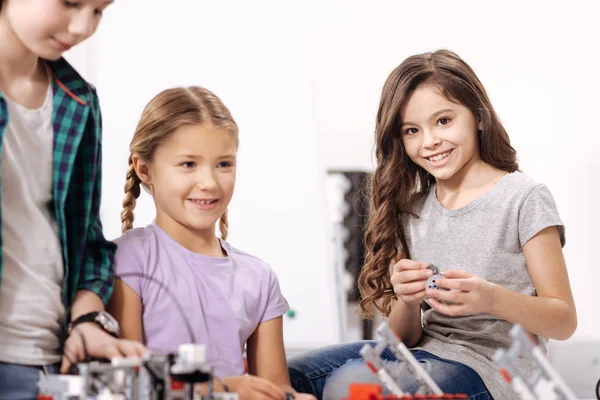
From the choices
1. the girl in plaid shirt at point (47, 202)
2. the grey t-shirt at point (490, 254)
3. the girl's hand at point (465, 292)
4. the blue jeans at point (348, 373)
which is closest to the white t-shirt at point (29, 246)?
the girl in plaid shirt at point (47, 202)

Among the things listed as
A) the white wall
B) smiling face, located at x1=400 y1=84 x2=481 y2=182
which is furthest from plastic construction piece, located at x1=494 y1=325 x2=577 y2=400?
the white wall

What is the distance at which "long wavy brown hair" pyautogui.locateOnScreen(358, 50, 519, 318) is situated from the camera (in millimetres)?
1480

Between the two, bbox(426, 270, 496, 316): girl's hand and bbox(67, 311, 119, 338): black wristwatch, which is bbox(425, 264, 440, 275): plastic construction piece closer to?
bbox(426, 270, 496, 316): girl's hand

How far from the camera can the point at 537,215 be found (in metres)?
1.36

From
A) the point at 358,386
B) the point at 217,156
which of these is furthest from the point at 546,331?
the point at 217,156

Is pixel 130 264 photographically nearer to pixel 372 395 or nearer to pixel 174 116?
pixel 174 116

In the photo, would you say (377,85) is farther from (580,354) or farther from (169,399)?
(169,399)

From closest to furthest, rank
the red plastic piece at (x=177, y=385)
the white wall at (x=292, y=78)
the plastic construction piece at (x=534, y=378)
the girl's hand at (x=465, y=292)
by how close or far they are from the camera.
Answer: the plastic construction piece at (x=534, y=378), the red plastic piece at (x=177, y=385), the girl's hand at (x=465, y=292), the white wall at (x=292, y=78)

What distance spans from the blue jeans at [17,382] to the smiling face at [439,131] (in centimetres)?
81

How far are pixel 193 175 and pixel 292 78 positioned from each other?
149 cm

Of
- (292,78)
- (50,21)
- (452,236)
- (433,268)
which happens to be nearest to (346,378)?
(433,268)

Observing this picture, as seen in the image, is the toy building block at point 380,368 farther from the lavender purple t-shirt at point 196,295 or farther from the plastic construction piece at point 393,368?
the lavender purple t-shirt at point 196,295

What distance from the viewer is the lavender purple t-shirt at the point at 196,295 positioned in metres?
1.21

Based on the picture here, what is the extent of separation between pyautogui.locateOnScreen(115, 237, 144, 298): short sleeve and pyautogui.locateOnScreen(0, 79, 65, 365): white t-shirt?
115mm
